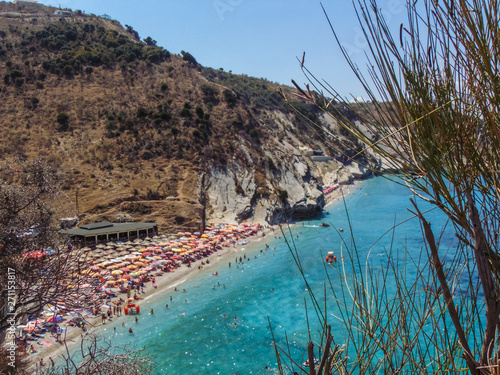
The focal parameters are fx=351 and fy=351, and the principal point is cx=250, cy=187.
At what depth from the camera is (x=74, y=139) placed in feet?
150

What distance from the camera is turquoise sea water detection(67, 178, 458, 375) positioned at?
59.9 feet

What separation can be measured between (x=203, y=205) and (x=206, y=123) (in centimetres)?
1606

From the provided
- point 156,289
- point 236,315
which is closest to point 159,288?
point 156,289

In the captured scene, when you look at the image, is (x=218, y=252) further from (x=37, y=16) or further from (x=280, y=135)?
(x=37, y=16)

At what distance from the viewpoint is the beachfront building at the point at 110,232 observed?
32.1 metres

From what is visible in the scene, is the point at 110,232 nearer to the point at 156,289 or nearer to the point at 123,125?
the point at 156,289

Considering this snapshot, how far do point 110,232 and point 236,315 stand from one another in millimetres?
16822

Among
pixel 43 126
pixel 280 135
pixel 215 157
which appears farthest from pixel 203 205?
pixel 280 135

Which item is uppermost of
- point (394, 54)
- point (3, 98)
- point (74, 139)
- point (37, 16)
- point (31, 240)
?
point (37, 16)

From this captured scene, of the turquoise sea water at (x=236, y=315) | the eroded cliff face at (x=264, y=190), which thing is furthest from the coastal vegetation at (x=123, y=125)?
the turquoise sea water at (x=236, y=315)

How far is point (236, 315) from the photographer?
898 inches

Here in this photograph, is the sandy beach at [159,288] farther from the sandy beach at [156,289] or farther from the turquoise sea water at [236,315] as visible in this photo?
the turquoise sea water at [236,315]

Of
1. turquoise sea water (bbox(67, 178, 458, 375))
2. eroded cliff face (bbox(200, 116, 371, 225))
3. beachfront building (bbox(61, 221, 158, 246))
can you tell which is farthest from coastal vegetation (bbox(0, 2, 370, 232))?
turquoise sea water (bbox(67, 178, 458, 375))

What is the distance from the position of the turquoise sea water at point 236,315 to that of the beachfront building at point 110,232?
30.3 ft
